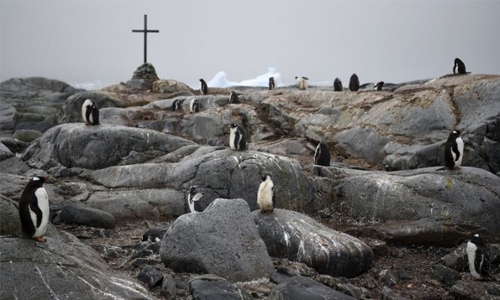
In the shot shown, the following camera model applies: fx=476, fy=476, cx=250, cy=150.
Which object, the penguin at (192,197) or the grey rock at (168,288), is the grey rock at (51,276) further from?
the penguin at (192,197)

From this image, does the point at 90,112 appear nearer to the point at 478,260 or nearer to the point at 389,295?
the point at 389,295

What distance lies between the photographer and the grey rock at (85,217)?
11734 mm

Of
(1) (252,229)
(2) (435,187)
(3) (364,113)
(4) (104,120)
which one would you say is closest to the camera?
(1) (252,229)

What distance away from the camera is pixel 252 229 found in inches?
367

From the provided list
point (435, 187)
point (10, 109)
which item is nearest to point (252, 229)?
point (435, 187)

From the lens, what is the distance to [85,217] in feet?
38.6

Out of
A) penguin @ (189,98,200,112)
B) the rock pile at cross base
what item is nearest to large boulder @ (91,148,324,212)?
the rock pile at cross base

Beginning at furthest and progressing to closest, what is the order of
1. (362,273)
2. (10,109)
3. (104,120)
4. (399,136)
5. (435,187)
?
(10,109) < (104,120) < (399,136) < (435,187) < (362,273)

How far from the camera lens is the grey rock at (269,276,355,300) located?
23.2 feet

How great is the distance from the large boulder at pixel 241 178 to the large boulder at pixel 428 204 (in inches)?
53.2

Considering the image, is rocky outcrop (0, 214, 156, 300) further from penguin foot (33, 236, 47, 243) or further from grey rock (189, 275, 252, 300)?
grey rock (189, 275, 252, 300)

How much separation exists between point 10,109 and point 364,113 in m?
34.1

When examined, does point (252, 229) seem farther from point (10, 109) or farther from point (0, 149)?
point (10, 109)

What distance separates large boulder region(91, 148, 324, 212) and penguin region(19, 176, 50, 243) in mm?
6339
